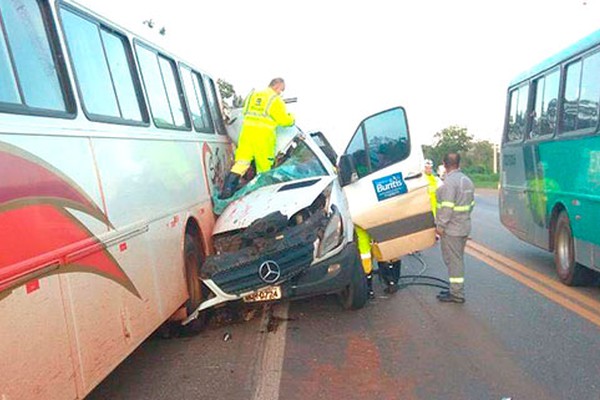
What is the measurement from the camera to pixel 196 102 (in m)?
8.51

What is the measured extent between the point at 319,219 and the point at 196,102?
2.68 meters

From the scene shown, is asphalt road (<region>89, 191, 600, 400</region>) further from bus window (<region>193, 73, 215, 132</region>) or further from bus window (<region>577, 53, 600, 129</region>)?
bus window (<region>193, 73, 215, 132</region>)

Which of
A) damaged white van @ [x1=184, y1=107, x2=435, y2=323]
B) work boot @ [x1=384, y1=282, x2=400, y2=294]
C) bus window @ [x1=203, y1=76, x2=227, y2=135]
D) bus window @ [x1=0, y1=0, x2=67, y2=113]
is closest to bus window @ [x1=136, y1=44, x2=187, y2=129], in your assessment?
damaged white van @ [x1=184, y1=107, x2=435, y2=323]

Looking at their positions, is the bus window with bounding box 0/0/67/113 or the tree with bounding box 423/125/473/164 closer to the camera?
the bus window with bounding box 0/0/67/113

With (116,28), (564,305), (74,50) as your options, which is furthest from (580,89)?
(74,50)

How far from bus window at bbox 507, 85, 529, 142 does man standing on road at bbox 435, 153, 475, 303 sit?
3.39 metres

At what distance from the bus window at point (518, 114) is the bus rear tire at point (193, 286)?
5972mm

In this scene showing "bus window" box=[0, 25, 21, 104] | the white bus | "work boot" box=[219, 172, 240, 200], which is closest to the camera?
the white bus

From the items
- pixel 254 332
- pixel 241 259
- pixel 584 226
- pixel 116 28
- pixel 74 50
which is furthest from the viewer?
pixel 584 226

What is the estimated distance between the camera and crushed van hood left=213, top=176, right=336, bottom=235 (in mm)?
6918

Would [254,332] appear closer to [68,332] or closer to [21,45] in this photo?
[68,332]

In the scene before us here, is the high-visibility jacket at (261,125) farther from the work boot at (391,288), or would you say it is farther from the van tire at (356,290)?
the work boot at (391,288)

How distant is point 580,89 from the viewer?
27.5 ft

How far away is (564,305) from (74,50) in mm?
5657
